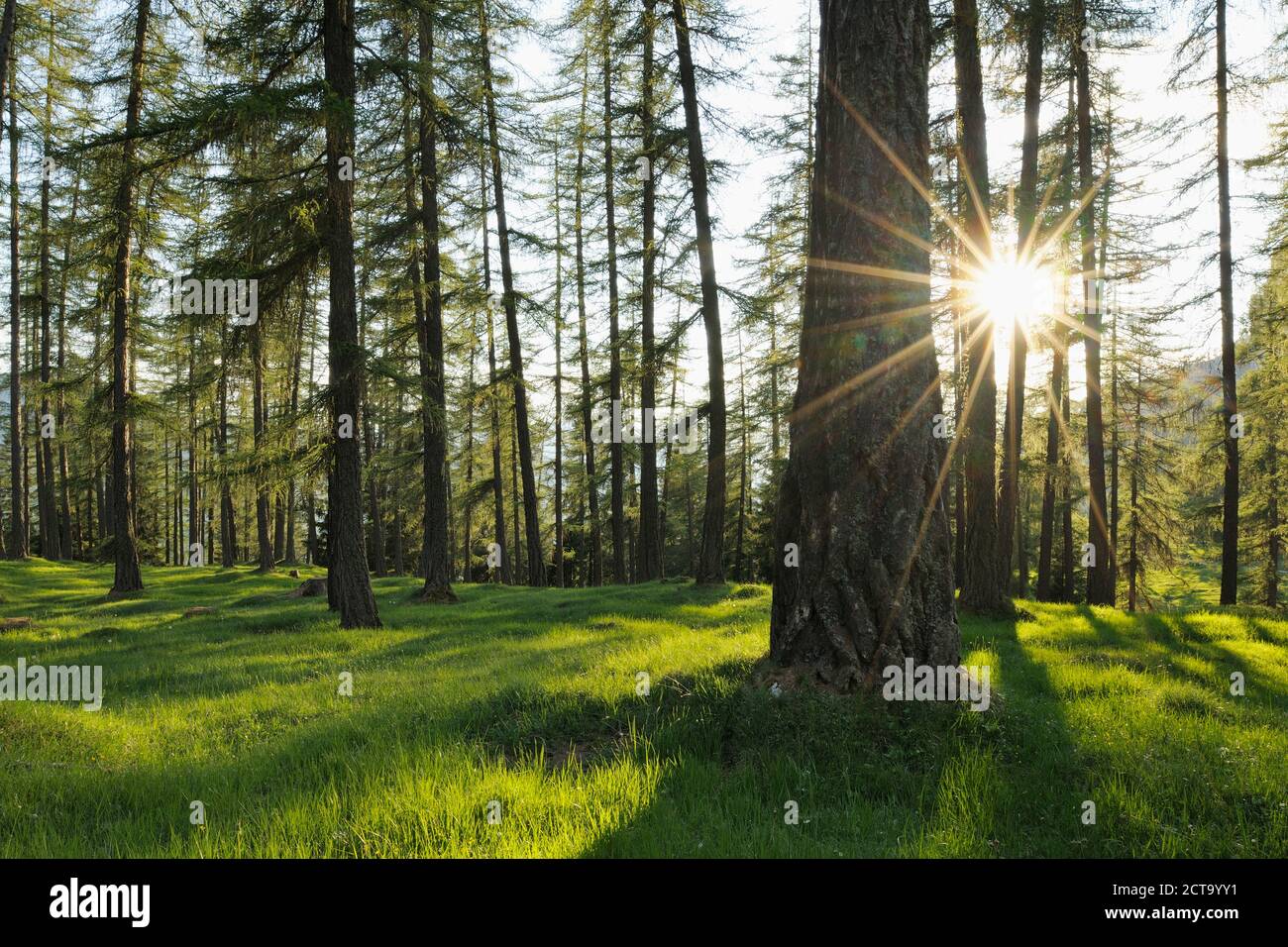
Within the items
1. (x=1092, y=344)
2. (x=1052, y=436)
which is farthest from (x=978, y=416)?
(x=1052, y=436)

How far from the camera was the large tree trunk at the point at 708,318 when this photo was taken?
13969mm

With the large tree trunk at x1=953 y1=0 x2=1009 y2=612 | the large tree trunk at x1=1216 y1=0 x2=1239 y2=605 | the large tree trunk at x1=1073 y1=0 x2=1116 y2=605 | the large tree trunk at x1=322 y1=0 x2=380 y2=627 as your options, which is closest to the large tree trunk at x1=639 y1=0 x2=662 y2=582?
the large tree trunk at x1=322 y1=0 x2=380 y2=627

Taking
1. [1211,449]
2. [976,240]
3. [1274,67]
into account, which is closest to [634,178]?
[976,240]

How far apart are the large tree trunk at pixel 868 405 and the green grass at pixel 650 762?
63 centimetres

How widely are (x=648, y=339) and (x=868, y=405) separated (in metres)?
11.5

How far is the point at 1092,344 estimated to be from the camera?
14.8m

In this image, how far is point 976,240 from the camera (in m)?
13.1

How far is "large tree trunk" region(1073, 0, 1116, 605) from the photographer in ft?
46.8

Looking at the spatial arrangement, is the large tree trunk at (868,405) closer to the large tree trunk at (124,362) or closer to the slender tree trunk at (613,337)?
the slender tree trunk at (613,337)

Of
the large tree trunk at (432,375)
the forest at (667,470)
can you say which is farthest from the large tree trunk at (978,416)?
the large tree trunk at (432,375)

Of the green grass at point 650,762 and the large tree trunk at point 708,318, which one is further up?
the large tree trunk at point 708,318

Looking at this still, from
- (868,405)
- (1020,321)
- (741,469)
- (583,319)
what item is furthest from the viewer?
(741,469)

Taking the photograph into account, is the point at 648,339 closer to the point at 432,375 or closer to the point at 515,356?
the point at 515,356
